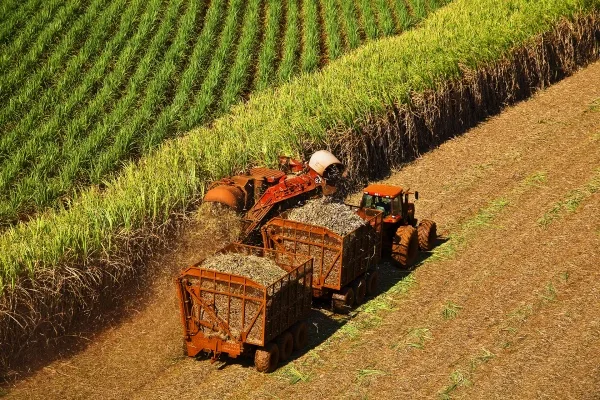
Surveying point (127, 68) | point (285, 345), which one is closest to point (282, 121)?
point (127, 68)

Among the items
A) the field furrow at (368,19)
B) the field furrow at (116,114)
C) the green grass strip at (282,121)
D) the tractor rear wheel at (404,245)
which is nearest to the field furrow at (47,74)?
the field furrow at (116,114)

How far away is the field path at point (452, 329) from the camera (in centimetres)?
1559

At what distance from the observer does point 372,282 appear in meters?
19.1

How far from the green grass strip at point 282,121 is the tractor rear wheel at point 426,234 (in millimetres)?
3862

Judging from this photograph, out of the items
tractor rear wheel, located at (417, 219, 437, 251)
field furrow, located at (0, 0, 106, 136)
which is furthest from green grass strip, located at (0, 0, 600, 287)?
field furrow, located at (0, 0, 106, 136)

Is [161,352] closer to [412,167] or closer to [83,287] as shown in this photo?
[83,287]

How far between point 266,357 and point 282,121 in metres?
9.48

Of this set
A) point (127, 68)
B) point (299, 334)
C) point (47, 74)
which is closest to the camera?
point (299, 334)

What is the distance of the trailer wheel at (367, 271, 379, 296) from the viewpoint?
749 inches

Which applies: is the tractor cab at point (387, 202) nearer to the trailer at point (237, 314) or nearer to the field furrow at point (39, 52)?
the trailer at point (237, 314)

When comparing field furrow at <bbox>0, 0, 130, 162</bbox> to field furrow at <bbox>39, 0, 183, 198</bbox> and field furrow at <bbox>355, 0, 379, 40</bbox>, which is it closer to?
field furrow at <bbox>39, 0, 183, 198</bbox>

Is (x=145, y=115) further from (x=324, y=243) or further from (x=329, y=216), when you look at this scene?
(x=324, y=243)

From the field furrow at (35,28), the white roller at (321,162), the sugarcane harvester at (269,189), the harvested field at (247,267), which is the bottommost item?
the harvested field at (247,267)

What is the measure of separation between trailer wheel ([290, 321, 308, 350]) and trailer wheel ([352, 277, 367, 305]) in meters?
1.69
